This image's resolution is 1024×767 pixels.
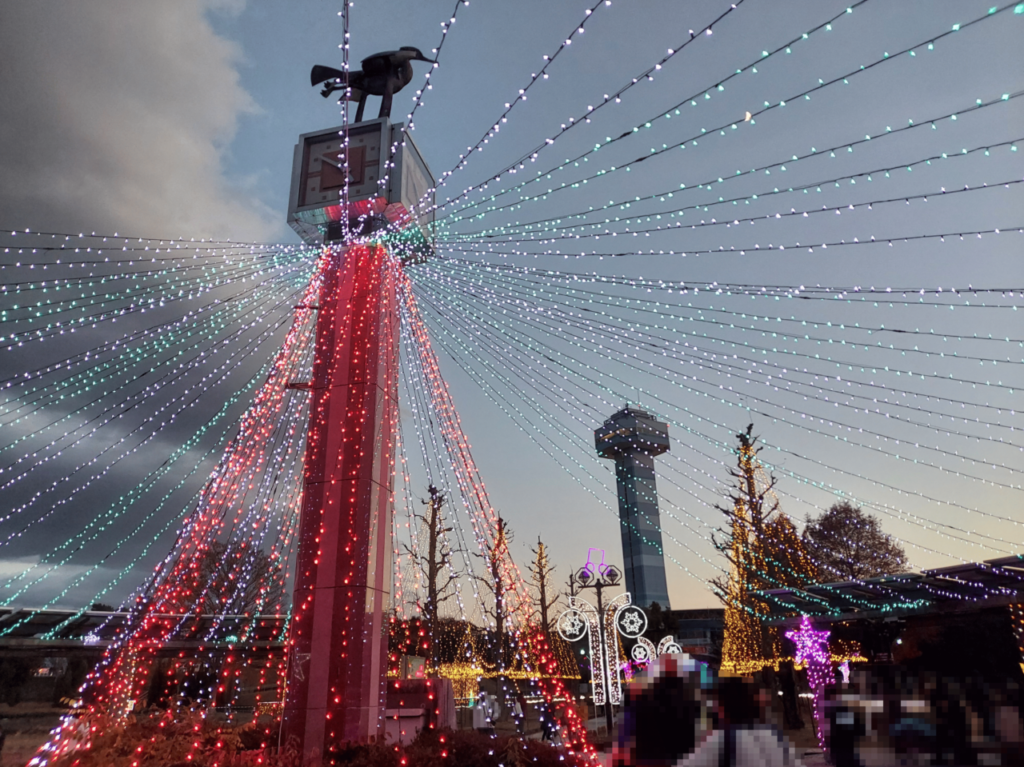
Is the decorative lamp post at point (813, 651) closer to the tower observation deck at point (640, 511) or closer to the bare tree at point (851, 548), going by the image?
the bare tree at point (851, 548)

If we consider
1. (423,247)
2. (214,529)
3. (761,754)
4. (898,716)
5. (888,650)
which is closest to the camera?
(761,754)

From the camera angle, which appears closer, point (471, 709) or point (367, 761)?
point (367, 761)

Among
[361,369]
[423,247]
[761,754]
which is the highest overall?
[423,247]

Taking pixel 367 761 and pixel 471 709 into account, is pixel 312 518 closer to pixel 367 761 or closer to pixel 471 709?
pixel 367 761

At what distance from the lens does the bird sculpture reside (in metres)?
10.4

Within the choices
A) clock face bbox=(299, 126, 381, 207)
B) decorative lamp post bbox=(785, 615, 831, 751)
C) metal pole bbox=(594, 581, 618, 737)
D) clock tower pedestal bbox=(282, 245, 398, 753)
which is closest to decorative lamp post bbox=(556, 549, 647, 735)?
metal pole bbox=(594, 581, 618, 737)

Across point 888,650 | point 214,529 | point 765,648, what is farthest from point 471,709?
point 214,529

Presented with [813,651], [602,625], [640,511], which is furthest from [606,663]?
[640,511]

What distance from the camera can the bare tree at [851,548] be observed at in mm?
26891

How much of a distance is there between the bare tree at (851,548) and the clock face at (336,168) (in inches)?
982

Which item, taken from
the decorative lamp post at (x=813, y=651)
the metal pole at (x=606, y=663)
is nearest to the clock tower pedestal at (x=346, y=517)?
the decorative lamp post at (x=813, y=651)

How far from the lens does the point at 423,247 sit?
1030 cm

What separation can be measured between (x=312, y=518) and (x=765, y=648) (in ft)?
61.7

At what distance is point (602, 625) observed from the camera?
2158 centimetres
